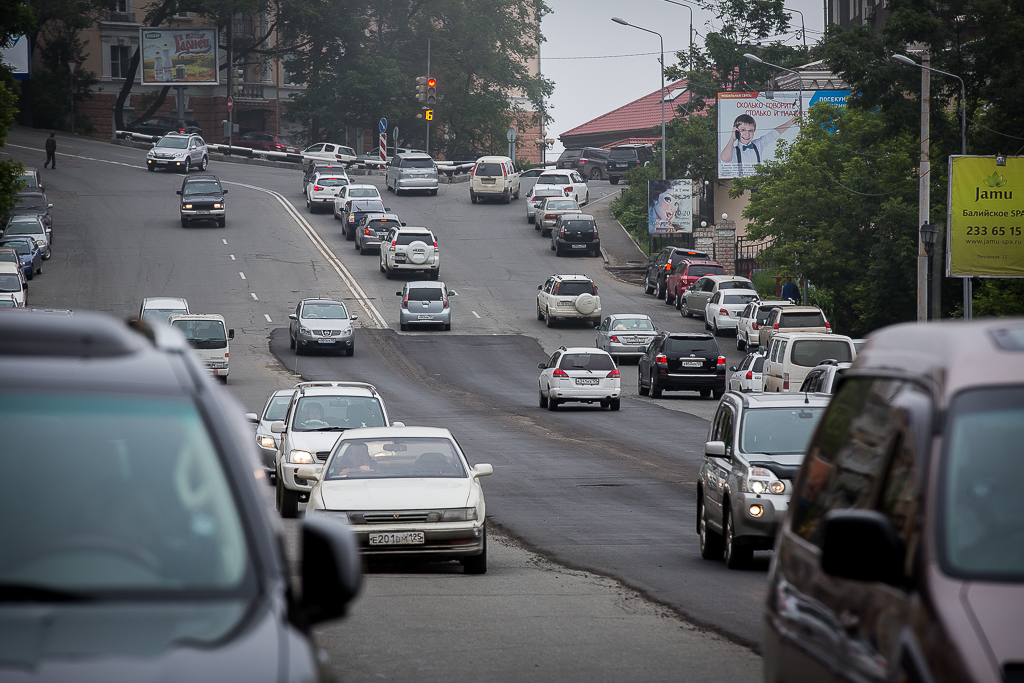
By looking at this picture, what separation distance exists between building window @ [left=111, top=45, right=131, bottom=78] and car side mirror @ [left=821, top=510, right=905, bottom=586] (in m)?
101

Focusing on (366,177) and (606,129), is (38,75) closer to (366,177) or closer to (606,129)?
(366,177)

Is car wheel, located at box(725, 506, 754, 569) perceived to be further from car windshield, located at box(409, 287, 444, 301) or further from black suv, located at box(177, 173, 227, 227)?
black suv, located at box(177, 173, 227, 227)

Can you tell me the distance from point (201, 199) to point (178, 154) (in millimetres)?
17339

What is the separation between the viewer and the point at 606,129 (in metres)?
126

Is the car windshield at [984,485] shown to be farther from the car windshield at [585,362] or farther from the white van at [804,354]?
the car windshield at [585,362]

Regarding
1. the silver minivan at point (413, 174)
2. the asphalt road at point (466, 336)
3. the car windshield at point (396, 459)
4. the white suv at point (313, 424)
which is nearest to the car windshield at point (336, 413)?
the white suv at point (313, 424)

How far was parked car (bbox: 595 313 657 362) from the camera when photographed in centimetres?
4194

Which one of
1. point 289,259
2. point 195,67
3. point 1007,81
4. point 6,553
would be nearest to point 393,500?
point 6,553

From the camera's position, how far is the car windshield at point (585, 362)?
108 feet

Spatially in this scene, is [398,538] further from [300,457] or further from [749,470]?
[300,457]

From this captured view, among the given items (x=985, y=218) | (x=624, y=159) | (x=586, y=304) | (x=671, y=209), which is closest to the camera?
(x=985, y=218)

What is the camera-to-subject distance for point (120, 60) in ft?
326

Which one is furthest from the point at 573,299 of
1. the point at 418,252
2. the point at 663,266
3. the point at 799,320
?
the point at 799,320

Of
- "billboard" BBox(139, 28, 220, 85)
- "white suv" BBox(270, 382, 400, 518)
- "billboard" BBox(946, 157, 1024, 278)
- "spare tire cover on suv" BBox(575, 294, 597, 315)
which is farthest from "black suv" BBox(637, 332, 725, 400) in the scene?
"billboard" BBox(139, 28, 220, 85)
